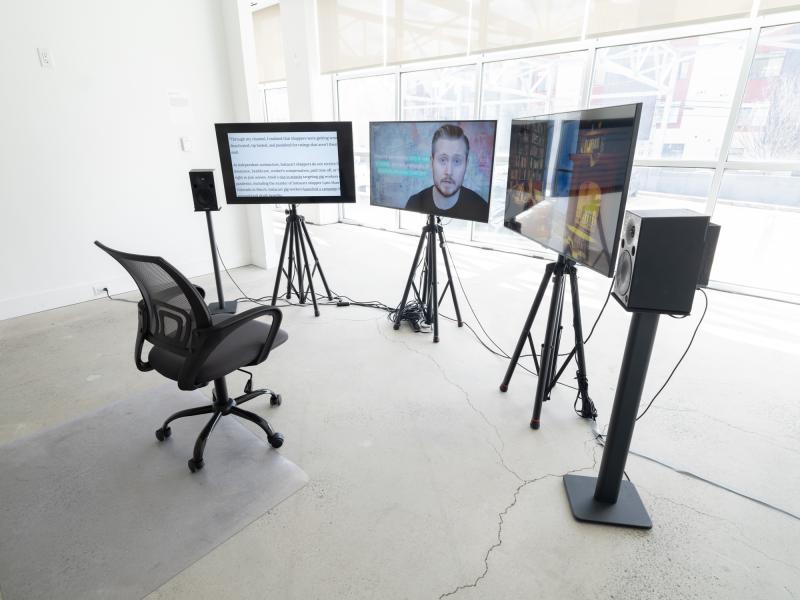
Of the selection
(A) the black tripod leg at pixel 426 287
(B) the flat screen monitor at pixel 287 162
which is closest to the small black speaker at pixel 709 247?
(A) the black tripod leg at pixel 426 287

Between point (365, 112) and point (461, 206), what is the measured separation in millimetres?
4654

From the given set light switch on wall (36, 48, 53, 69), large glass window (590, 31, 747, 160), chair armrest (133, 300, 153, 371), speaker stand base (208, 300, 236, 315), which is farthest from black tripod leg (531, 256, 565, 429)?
light switch on wall (36, 48, 53, 69)

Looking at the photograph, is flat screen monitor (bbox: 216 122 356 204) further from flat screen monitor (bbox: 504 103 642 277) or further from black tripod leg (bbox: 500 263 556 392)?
black tripod leg (bbox: 500 263 556 392)

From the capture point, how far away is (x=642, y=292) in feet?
4.37

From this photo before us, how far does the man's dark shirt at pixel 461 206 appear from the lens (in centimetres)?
274

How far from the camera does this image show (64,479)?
1.85 meters

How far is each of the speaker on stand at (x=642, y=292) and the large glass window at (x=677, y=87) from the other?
10.7 feet

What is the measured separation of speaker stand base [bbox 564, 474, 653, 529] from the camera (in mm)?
1649

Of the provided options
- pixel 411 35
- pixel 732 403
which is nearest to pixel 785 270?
pixel 732 403

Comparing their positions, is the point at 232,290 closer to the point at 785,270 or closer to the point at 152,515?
the point at 152,515

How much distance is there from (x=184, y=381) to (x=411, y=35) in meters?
5.03

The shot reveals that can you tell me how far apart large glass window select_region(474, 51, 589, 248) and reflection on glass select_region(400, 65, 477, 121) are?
262 mm

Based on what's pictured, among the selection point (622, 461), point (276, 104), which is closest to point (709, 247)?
point (622, 461)

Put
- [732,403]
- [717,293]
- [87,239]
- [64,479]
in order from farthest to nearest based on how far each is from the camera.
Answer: [717,293] → [87,239] → [732,403] → [64,479]
